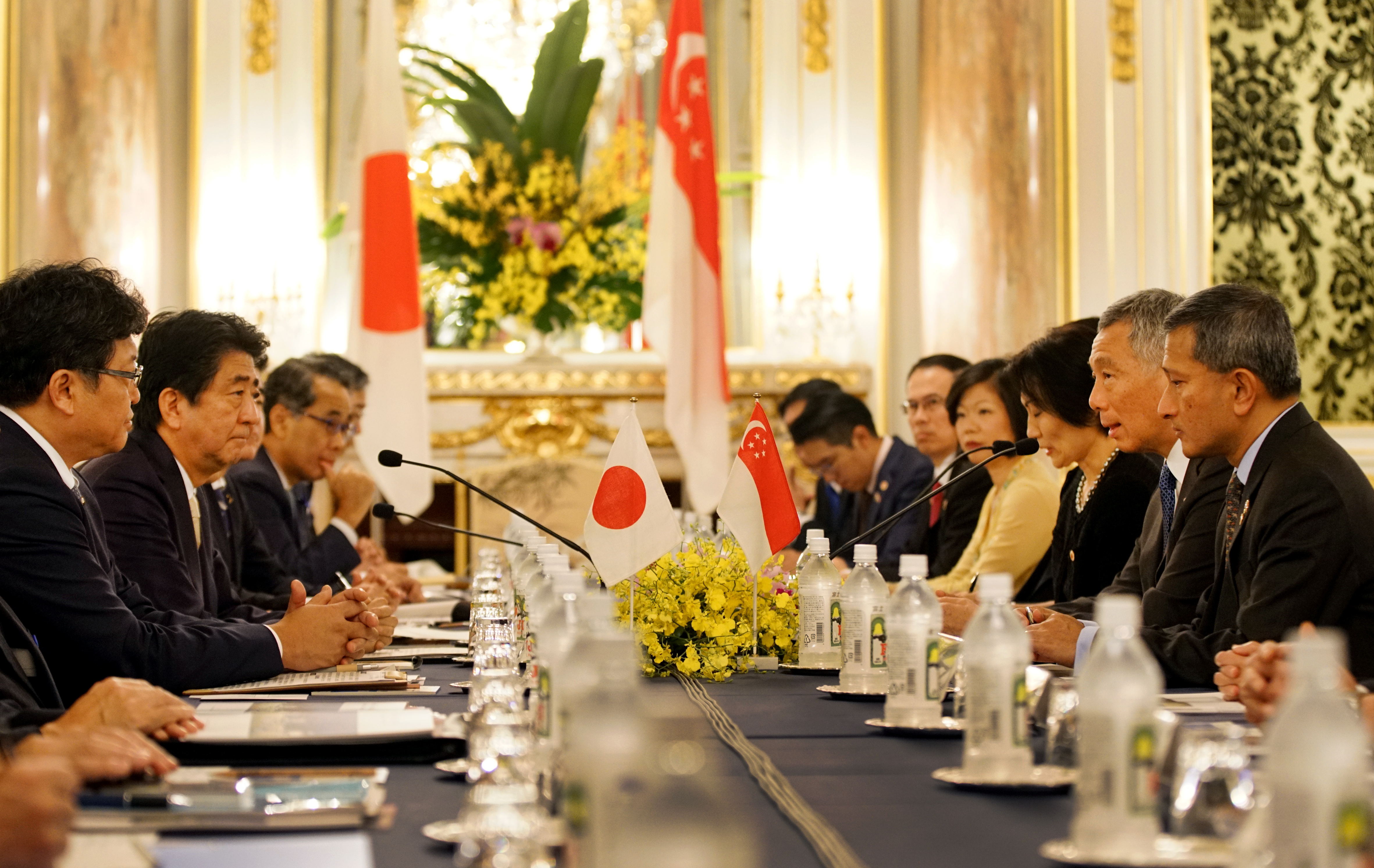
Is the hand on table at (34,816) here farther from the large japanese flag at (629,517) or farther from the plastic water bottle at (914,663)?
the large japanese flag at (629,517)

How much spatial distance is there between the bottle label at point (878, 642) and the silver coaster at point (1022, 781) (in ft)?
2.04

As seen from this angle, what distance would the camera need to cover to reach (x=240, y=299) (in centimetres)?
628

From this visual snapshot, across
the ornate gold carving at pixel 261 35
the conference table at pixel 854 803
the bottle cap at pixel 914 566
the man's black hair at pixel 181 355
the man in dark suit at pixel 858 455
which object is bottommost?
the conference table at pixel 854 803

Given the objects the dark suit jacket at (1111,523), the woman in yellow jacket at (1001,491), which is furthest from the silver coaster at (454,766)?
the woman in yellow jacket at (1001,491)

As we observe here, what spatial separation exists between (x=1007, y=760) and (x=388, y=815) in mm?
609

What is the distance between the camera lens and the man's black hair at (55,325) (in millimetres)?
2131

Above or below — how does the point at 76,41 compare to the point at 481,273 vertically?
above

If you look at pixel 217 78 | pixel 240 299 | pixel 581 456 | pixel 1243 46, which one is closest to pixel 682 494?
pixel 581 456

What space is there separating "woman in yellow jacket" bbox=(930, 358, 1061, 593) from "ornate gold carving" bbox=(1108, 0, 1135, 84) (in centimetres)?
282

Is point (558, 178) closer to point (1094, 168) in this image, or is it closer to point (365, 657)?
point (1094, 168)

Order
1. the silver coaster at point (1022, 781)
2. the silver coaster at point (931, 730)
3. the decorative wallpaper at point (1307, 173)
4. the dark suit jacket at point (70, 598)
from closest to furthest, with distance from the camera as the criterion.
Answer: the silver coaster at point (1022, 781), the silver coaster at point (931, 730), the dark suit jacket at point (70, 598), the decorative wallpaper at point (1307, 173)

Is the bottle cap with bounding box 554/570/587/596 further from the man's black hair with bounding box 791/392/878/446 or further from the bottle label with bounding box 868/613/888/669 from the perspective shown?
the man's black hair with bounding box 791/392/878/446

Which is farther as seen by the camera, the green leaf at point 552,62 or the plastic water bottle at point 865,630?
the green leaf at point 552,62

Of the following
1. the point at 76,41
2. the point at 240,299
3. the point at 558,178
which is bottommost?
the point at 240,299
